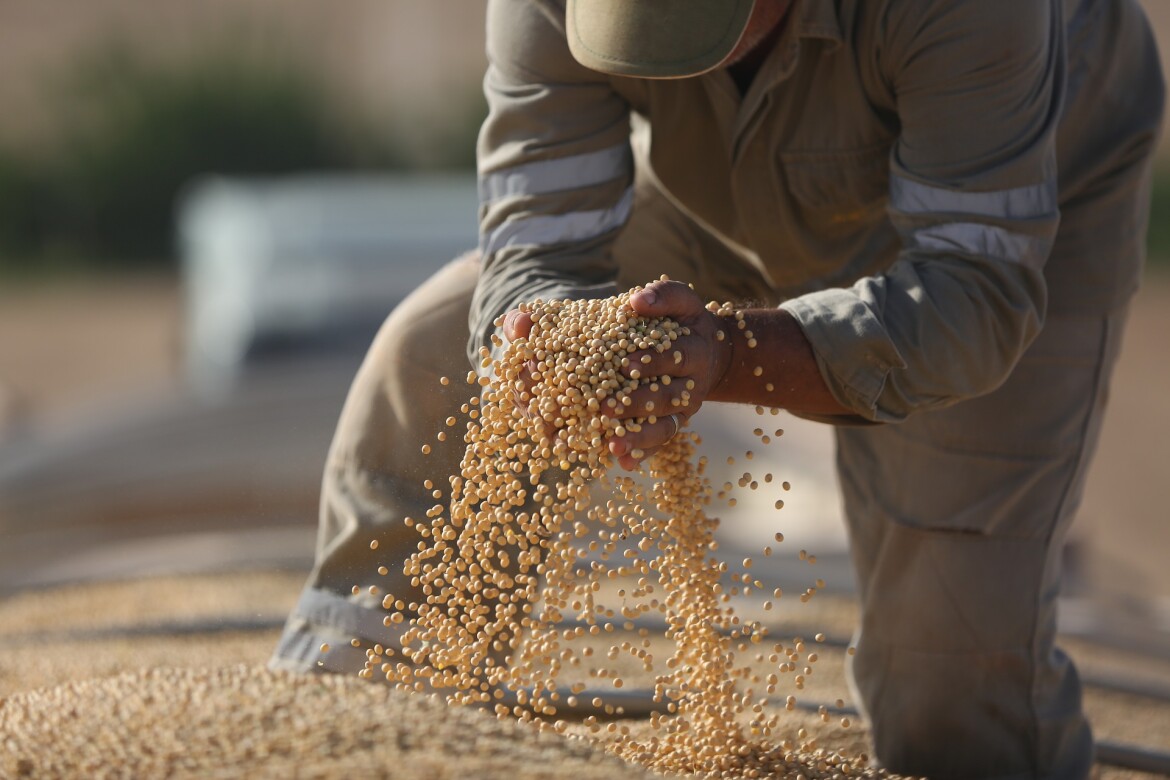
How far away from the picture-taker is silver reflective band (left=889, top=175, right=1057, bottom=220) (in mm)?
2053

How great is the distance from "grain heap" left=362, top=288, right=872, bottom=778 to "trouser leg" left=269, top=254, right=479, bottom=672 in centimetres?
4

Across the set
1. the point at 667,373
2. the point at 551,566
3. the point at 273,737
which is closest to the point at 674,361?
the point at 667,373

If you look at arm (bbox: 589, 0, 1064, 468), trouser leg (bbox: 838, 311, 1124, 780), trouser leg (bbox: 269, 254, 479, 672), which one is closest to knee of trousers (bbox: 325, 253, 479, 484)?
trouser leg (bbox: 269, 254, 479, 672)

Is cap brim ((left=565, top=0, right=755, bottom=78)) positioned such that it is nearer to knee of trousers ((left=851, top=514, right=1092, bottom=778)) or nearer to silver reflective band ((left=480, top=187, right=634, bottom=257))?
silver reflective band ((left=480, top=187, right=634, bottom=257))

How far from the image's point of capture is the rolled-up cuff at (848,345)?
78.5 inches

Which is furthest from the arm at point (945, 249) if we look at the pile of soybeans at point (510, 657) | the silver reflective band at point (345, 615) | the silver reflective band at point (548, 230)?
the silver reflective band at point (345, 615)

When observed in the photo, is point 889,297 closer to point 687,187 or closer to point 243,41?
point 687,187

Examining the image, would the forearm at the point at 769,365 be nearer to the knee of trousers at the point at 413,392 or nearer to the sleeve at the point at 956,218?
the sleeve at the point at 956,218

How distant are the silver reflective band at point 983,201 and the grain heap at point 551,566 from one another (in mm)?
341

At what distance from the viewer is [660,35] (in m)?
2.05

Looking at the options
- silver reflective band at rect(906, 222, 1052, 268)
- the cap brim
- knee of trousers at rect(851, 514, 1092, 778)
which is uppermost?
the cap brim

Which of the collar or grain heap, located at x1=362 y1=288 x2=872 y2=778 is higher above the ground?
the collar

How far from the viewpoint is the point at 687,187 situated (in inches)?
96.7

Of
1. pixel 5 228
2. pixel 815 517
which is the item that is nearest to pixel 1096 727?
pixel 815 517
